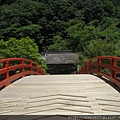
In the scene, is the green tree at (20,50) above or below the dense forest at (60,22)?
below

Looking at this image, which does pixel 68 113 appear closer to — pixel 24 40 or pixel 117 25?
pixel 24 40

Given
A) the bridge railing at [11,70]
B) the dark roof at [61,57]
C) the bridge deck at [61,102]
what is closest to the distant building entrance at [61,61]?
the dark roof at [61,57]

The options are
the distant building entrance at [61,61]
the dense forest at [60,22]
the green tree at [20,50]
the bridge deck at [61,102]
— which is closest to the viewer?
the bridge deck at [61,102]

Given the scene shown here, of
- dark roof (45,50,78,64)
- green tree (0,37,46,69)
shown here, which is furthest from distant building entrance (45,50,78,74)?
green tree (0,37,46,69)

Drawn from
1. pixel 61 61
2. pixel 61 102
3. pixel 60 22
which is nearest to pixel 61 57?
pixel 61 61

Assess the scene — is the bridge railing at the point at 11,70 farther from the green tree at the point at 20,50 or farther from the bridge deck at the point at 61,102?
the green tree at the point at 20,50

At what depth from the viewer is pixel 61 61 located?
134ft

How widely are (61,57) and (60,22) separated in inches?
622

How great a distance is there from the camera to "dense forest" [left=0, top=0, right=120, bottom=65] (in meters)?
42.6

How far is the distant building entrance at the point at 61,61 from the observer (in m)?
38.6

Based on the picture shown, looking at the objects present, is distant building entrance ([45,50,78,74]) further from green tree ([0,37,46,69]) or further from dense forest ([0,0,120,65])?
green tree ([0,37,46,69])

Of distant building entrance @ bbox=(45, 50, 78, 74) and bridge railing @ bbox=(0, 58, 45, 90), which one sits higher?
bridge railing @ bbox=(0, 58, 45, 90)

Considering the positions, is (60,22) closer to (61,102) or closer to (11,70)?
(11,70)

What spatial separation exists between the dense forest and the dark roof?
4.97 ft
